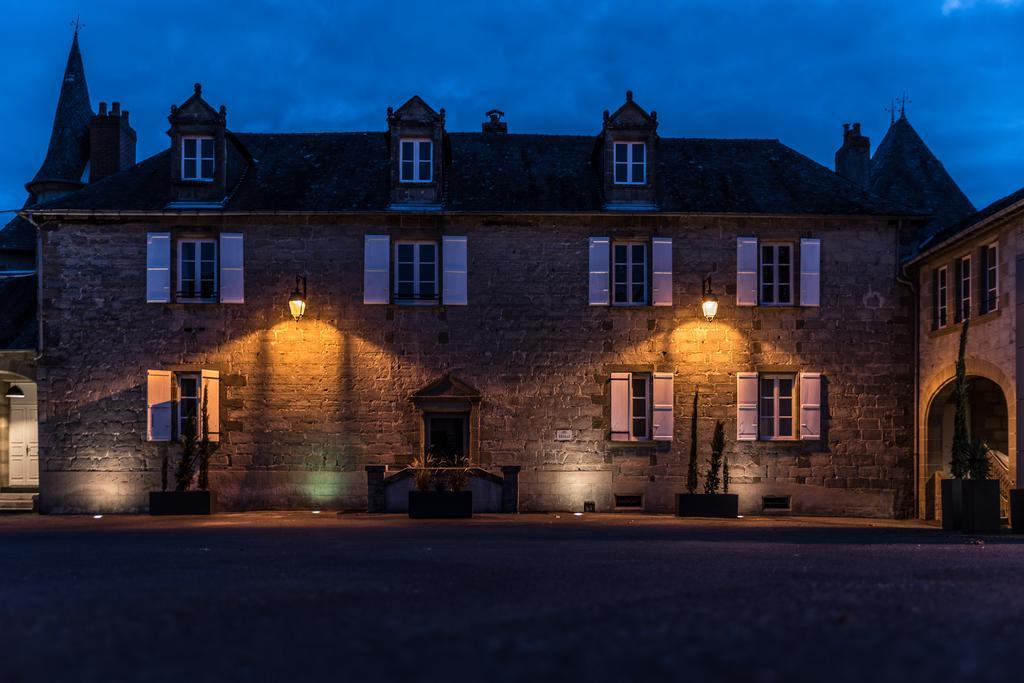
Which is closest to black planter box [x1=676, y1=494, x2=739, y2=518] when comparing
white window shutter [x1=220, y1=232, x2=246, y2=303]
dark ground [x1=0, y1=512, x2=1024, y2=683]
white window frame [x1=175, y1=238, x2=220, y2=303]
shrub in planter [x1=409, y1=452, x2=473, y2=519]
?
shrub in planter [x1=409, y1=452, x2=473, y2=519]

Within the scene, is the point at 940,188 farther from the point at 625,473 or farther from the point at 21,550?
the point at 21,550

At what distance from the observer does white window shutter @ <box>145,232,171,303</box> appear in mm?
19312

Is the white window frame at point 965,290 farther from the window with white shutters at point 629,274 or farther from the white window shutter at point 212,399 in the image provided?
the white window shutter at point 212,399

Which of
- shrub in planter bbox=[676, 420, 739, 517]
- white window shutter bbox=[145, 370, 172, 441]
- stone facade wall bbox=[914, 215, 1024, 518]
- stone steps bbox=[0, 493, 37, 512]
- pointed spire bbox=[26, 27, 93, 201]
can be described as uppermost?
pointed spire bbox=[26, 27, 93, 201]

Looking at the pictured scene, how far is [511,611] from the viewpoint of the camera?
5828 mm

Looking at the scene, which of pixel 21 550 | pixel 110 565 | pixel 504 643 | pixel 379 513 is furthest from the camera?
pixel 379 513

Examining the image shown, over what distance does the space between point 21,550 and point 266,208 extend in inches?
389

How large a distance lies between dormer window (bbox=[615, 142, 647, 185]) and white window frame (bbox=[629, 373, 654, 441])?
3.91 m

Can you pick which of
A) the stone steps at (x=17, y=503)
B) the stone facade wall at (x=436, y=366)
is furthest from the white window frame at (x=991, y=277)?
the stone steps at (x=17, y=503)

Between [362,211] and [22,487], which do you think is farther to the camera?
[22,487]

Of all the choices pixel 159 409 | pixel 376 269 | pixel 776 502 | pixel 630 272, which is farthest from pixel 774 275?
pixel 159 409

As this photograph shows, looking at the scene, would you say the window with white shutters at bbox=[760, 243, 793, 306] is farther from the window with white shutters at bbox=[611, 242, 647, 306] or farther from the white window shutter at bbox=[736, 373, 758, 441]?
the window with white shutters at bbox=[611, 242, 647, 306]

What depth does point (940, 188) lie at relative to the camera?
2356 cm

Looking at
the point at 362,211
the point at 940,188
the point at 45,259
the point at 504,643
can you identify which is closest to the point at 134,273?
the point at 45,259
